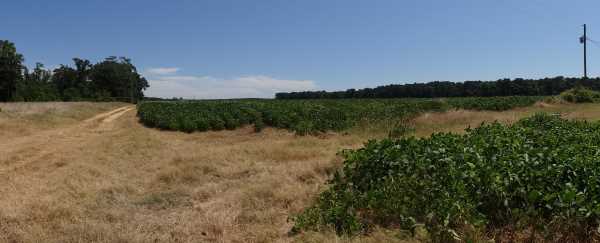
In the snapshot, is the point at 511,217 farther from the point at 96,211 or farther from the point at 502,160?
the point at 96,211

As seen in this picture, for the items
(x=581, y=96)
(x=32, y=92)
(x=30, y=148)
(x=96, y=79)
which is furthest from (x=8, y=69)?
(x=581, y=96)

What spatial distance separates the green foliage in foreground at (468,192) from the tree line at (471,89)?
9298 cm

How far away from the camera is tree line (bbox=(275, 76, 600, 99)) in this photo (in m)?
95.5

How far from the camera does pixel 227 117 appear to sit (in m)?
24.8

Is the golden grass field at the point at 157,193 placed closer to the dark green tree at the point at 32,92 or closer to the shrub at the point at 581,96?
the shrub at the point at 581,96

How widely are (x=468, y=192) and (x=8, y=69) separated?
252 feet

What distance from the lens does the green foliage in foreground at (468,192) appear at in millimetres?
4551

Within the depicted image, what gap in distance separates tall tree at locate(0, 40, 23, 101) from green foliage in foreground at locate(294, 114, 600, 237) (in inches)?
2938

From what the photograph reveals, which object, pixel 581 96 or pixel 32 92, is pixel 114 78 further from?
pixel 581 96

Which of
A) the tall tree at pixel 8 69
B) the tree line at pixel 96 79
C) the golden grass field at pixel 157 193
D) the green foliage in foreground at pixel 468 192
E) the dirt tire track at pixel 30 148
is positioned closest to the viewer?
the green foliage in foreground at pixel 468 192

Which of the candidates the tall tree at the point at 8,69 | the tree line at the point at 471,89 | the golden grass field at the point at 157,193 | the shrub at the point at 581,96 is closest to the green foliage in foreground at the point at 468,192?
the golden grass field at the point at 157,193

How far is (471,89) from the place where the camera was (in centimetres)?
10162

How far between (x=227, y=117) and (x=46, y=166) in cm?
1497

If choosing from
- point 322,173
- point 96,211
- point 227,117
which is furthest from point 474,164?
point 227,117
